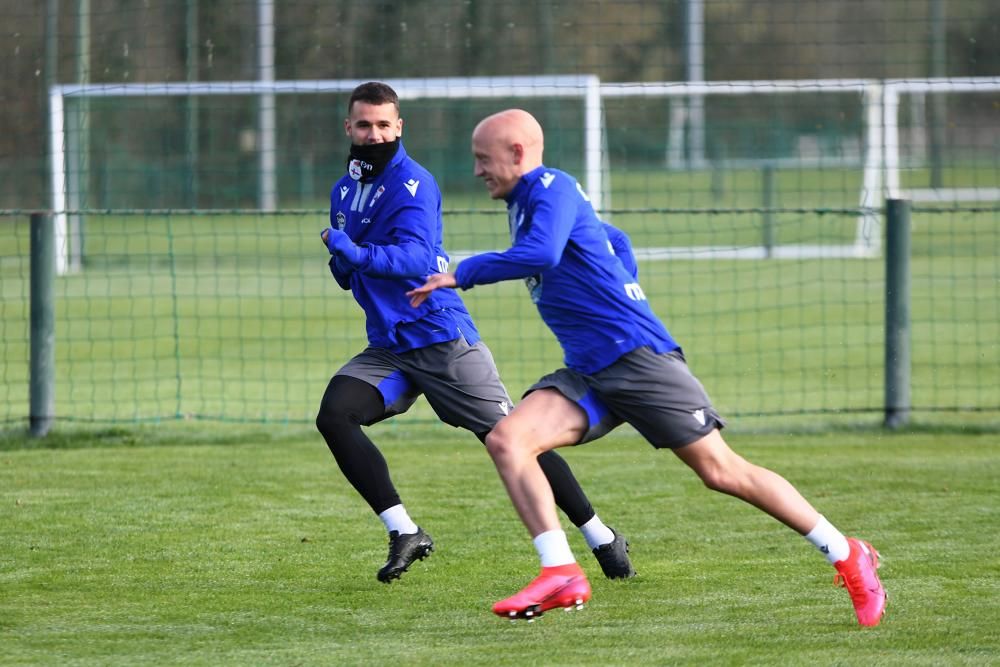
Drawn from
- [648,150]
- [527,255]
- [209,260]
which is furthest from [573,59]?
[527,255]

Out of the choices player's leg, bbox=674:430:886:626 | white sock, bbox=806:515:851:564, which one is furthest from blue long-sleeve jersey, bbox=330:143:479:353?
white sock, bbox=806:515:851:564

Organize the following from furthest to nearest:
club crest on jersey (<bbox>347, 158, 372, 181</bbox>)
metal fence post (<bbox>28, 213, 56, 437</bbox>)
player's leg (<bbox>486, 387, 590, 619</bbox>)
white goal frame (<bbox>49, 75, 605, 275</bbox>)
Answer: white goal frame (<bbox>49, 75, 605, 275</bbox>), metal fence post (<bbox>28, 213, 56, 437</bbox>), club crest on jersey (<bbox>347, 158, 372, 181</bbox>), player's leg (<bbox>486, 387, 590, 619</bbox>)

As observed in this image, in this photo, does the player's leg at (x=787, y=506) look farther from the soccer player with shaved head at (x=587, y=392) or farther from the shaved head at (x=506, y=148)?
the shaved head at (x=506, y=148)

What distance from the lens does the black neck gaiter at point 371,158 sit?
5.84 meters

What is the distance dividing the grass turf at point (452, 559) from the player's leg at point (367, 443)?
0.20 metres

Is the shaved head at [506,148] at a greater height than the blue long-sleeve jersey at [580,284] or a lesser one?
greater

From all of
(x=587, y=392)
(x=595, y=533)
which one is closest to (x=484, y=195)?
(x=595, y=533)

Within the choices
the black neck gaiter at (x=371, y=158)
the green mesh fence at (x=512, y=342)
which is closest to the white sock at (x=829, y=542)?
the black neck gaiter at (x=371, y=158)

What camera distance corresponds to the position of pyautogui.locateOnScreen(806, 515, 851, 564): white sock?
5.12m

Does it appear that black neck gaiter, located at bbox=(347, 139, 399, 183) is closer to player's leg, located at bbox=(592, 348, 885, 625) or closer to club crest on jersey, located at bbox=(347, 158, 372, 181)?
club crest on jersey, located at bbox=(347, 158, 372, 181)

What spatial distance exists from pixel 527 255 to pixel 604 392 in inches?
22.5

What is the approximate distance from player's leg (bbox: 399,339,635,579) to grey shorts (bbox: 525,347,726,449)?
718 millimetres

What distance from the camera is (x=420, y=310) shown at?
19.4ft

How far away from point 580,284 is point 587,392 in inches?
14.7
